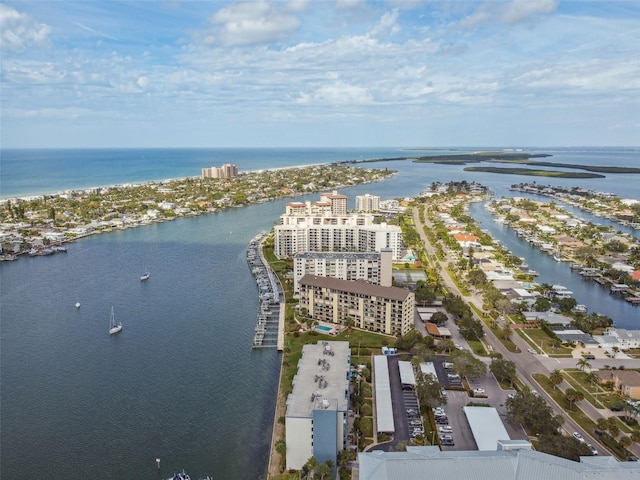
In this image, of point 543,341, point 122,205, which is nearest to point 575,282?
point 543,341

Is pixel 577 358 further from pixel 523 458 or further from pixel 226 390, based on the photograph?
pixel 226 390

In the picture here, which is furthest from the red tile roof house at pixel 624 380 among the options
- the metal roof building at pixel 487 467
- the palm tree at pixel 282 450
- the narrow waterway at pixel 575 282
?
the palm tree at pixel 282 450

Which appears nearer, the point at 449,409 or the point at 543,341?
the point at 449,409

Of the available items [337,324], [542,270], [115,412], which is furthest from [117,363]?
[542,270]

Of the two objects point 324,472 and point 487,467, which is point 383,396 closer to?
point 324,472

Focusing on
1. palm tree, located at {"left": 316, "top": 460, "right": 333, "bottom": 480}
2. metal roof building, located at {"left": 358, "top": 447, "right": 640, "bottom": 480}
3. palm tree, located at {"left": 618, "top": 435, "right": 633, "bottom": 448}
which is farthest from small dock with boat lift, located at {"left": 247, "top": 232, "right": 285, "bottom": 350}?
palm tree, located at {"left": 618, "top": 435, "right": 633, "bottom": 448}

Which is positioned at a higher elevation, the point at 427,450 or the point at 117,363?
the point at 427,450

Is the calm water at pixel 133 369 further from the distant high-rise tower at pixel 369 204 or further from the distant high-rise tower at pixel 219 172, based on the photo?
the distant high-rise tower at pixel 219 172
